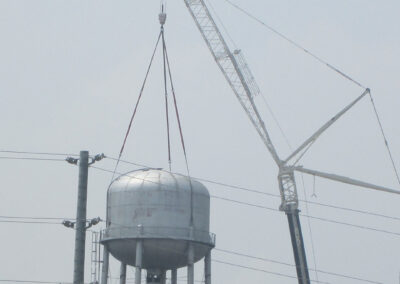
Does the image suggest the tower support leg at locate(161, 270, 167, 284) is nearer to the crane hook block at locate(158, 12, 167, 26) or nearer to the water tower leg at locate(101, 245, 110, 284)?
the water tower leg at locate(101, 245, 110, 284)

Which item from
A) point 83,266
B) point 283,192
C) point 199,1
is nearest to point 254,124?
point 283,192

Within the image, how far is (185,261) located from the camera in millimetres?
70062

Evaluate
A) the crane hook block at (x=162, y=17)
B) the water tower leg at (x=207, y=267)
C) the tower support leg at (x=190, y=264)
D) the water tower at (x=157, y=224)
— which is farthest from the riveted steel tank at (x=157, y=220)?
the crane hook block at (x=162, y=17)

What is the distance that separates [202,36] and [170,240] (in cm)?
4370

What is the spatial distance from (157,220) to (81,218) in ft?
64.5

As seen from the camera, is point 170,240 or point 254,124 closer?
point 170,240

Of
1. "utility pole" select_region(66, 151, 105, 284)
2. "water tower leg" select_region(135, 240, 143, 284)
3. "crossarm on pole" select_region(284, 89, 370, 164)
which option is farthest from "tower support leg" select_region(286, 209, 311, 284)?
"utility pole" select_region(66, 151, 105, 284)

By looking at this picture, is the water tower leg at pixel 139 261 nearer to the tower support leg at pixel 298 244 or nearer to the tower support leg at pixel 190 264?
the tower support leg at pixel 190 264

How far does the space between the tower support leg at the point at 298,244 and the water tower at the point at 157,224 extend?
3978cm

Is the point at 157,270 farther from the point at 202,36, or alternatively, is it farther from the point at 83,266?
the point at 202,36

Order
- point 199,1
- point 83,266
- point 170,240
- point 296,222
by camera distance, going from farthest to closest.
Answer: point 296,222 < point 199,1 < point 170,240 < point 83,266

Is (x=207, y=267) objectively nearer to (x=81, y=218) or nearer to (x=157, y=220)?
(x=157, y=220)

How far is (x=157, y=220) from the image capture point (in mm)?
69125

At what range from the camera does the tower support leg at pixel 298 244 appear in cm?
11025
